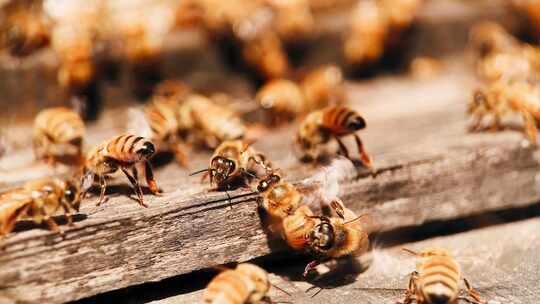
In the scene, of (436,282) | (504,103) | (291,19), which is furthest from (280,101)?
(436,282)

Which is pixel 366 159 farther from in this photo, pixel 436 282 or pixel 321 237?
pixel 436 282

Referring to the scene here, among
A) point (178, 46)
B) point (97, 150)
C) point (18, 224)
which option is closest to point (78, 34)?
point (178, 46)

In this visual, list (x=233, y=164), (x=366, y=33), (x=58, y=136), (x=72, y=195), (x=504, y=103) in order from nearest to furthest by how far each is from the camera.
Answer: (x=72, y=195) < (x=233, y=164) < (x=58, y=136) < (x=504, y=103) < (x=366, y=33)

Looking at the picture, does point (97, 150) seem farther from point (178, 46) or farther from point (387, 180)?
point (178, 46)

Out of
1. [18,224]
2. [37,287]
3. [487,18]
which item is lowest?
[37,287]

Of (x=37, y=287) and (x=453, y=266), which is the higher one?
(x=37, y=287)

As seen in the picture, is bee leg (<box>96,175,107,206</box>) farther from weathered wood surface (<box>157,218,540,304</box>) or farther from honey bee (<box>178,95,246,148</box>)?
honey bee (<box>178,95,246,148</box>)

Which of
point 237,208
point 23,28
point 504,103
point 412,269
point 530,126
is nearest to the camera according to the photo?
point 237,208
